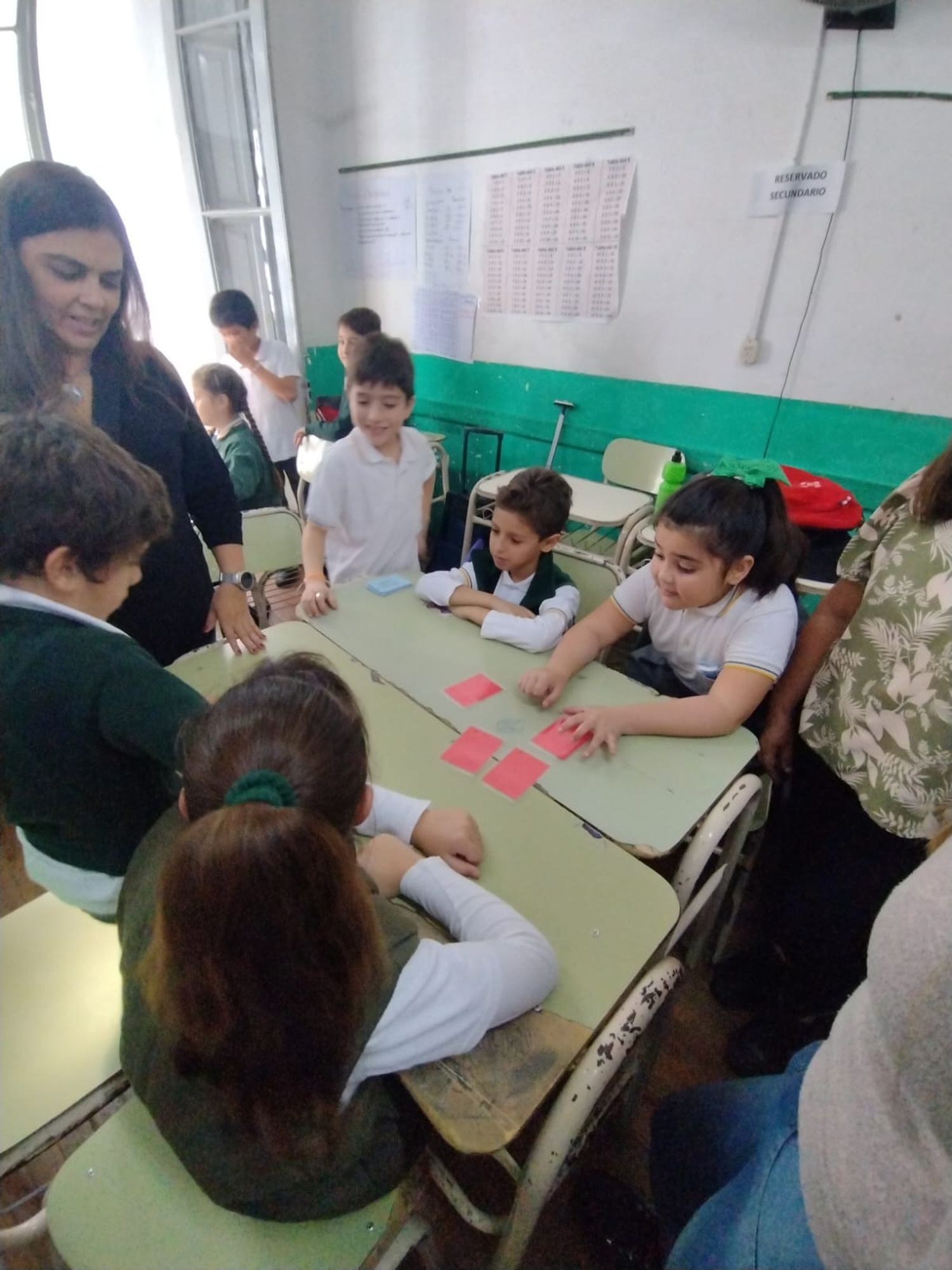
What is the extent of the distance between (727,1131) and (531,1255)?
0.59 m

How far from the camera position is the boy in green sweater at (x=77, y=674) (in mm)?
715

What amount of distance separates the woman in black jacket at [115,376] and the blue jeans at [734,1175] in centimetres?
115

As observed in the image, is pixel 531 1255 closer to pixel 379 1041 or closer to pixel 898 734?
pixel 379 1041

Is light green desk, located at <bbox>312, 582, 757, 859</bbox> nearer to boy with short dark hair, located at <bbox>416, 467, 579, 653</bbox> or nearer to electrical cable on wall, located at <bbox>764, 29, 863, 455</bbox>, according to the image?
boy with short dark hair, located at <bbox>416, 467, 579, 653</bbox>

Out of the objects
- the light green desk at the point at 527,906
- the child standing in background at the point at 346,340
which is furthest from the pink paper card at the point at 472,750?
the child standing in background at the point at 346,340

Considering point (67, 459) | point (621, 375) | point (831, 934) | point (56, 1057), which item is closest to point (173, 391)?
point (67, 459)

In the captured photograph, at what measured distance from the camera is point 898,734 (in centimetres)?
103

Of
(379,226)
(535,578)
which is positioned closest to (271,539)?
(535,578)

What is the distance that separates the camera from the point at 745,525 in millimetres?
1210

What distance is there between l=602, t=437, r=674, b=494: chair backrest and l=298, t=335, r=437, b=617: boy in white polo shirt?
1171mm

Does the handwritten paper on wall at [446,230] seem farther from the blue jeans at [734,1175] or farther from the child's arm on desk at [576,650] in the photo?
the blue jeans at [734,1175]

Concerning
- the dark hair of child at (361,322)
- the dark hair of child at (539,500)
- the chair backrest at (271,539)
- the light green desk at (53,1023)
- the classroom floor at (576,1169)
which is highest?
the dark hair of child at (361,322)

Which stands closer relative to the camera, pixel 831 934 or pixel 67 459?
pixel 67 459

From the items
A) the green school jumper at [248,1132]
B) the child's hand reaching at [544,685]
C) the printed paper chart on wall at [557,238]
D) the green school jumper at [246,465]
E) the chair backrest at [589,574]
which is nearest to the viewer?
the green school jumper at [248,1132]
